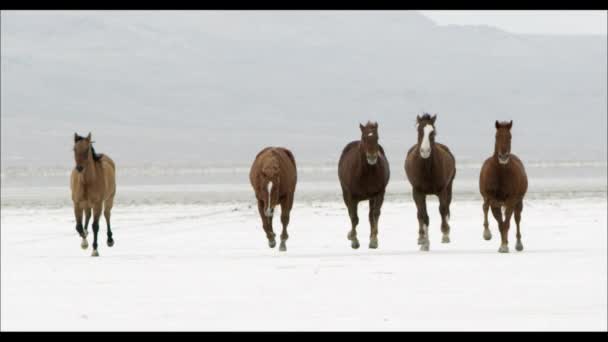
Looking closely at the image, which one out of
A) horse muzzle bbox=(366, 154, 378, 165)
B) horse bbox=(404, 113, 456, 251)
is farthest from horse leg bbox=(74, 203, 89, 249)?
horse bbox=(404, 113, 456, 251)

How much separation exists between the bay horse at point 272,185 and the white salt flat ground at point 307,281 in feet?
1.26

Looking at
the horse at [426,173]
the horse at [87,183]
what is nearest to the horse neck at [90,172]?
the horse at [87,183]

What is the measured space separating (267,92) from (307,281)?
129 meters

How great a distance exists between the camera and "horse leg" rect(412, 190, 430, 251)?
53.6ft

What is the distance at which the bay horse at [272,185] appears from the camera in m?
16.6

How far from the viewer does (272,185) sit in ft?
54.4

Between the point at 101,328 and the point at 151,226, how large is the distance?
13487 mm

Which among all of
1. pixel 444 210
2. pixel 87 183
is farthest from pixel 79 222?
pixel 444 210

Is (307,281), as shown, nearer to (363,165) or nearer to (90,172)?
(363,165)

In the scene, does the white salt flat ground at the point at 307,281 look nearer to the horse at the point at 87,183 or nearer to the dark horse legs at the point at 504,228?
the dark horse legs at the point at 504,228

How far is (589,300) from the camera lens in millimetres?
10711

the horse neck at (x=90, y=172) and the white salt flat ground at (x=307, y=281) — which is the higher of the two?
the horse neck at (x=90, y=172)

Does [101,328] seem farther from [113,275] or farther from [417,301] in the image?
[113,275]

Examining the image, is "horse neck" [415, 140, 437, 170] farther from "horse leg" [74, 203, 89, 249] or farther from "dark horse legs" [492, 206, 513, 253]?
"horse leg" [74, 203, 89, 249]
